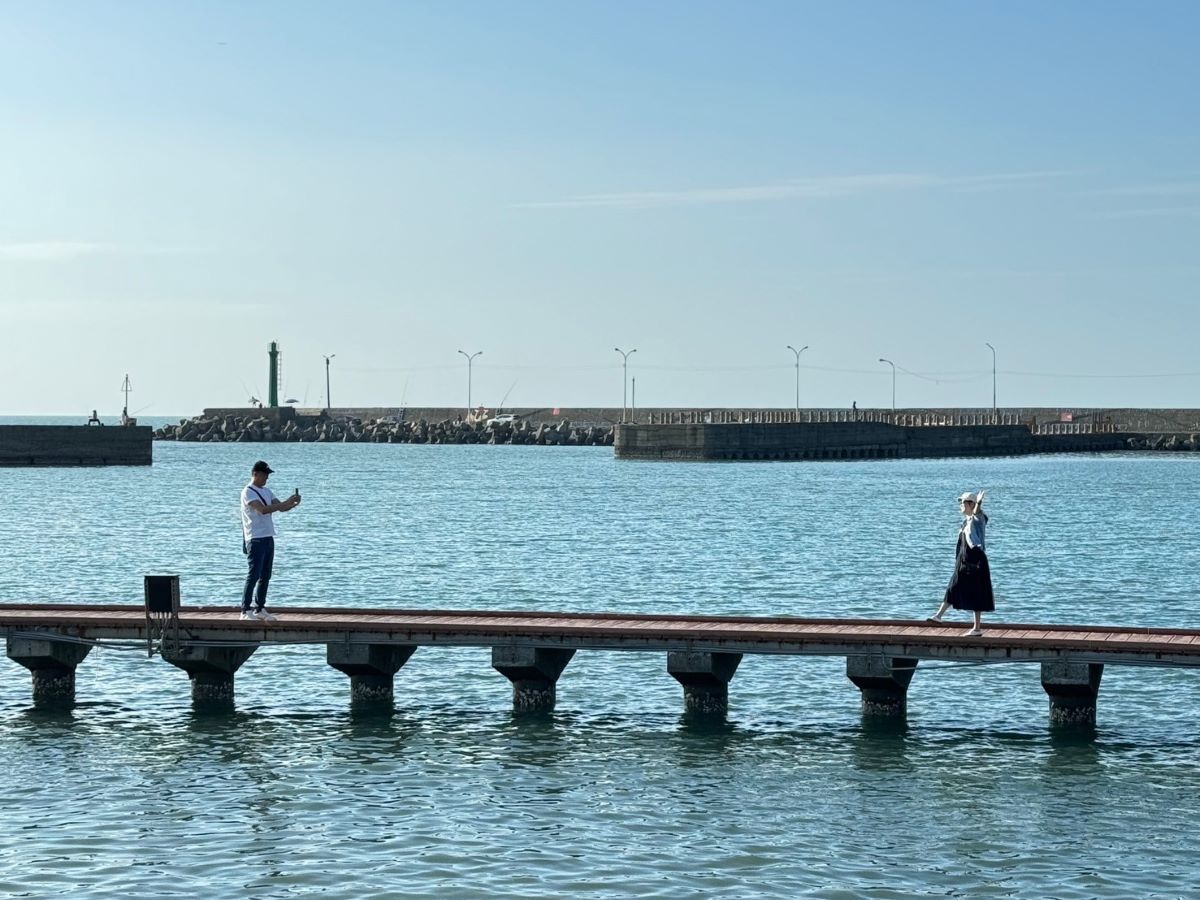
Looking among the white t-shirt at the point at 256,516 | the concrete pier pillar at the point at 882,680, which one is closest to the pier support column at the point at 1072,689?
the concrete pier pillar at the point at 882,680

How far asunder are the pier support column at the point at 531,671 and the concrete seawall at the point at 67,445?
9732 cm

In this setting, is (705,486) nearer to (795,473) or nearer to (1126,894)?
(795,473)

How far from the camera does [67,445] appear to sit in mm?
115000

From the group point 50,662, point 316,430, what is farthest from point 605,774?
point 316,430

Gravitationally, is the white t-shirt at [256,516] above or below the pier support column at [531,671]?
above

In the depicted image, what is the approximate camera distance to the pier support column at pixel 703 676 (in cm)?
2172

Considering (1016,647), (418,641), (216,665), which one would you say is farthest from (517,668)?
(1016,647)

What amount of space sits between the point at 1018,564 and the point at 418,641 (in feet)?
97.9

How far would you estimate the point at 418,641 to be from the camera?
21969 millimetres

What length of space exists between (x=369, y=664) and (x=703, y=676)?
410cm

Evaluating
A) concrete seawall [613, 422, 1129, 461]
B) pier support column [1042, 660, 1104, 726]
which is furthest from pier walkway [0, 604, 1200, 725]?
concrete seawall [613, 422, 1129, 461]

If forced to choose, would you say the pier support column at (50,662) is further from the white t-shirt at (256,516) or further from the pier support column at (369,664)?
the pier support column at (369,664)

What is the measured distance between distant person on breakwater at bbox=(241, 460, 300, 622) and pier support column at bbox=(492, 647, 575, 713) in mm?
2903

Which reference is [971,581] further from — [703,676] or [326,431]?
[326,431]
